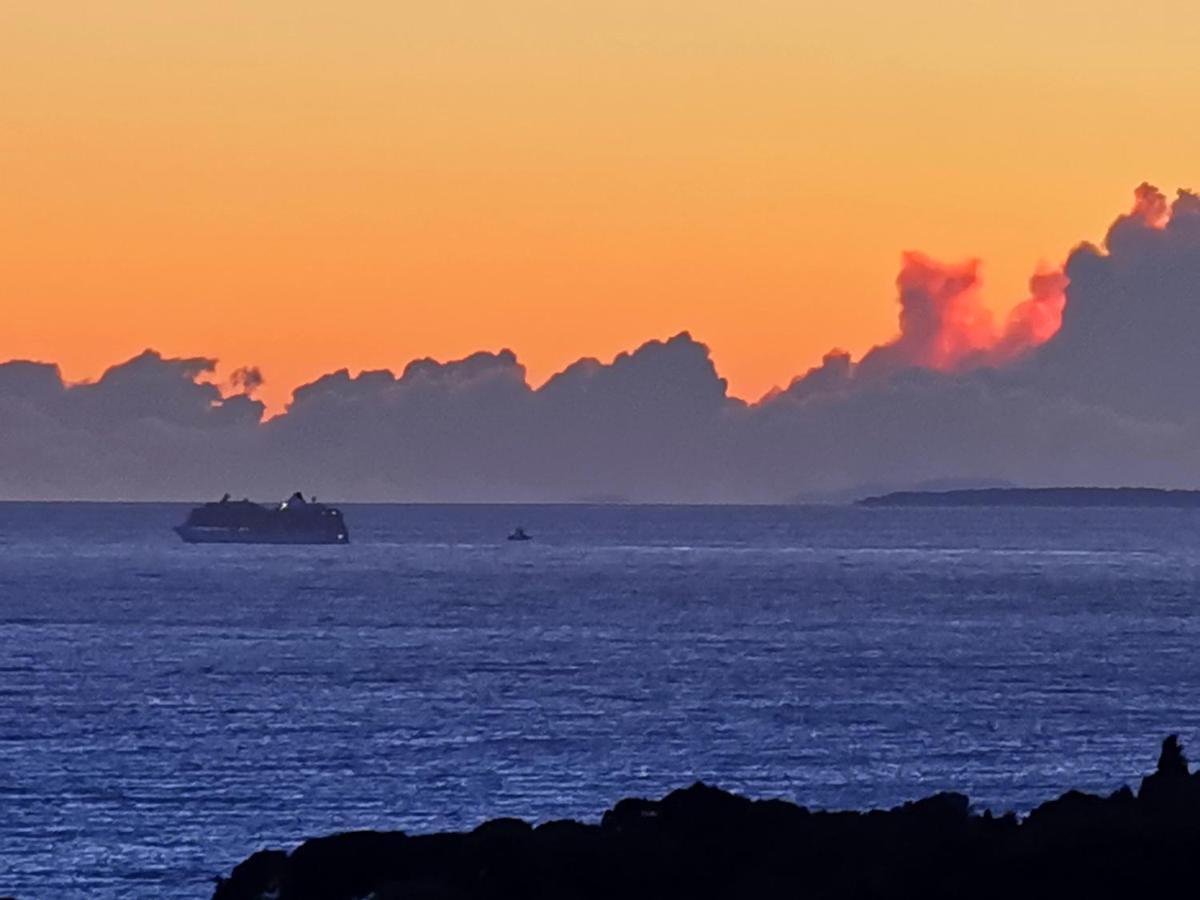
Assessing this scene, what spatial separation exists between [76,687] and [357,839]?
63679mm

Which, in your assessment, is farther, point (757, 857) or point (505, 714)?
point (505, 714)

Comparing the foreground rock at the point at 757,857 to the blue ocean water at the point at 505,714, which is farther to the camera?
the blue ocean water at the point at 505,714

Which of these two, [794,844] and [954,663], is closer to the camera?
[794,844]

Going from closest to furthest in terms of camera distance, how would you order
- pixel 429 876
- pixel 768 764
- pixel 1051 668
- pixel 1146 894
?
pixel 1146 894 → pixel 429 876 → pixel 768 764 → pixel 1051 668

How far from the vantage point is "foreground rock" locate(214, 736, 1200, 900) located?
112 ft

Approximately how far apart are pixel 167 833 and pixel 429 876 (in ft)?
84.5

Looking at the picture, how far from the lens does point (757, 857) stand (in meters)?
37.9

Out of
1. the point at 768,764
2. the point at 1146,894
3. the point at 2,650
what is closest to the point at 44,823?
the point at 768,764

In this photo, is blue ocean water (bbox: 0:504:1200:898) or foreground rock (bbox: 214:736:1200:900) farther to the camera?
blue ocean water (bbox: 0:504:1200:898)

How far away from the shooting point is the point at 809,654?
119062 mm

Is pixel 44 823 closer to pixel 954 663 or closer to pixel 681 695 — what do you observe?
pixel 681 695

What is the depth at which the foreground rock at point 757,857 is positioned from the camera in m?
34.0

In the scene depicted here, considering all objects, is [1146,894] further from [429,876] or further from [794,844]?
[429,876]

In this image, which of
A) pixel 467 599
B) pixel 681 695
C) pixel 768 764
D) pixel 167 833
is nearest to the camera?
pixel 167 833
